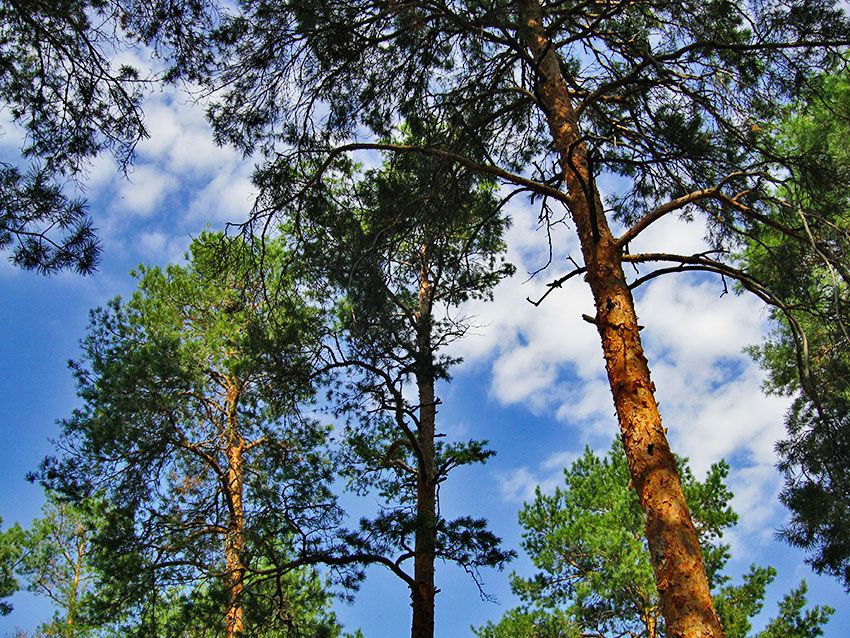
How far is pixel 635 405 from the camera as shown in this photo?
3441mm

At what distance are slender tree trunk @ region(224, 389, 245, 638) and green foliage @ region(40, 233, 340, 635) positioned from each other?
0.03m

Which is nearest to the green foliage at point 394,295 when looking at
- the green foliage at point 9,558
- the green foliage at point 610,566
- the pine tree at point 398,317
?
the pine tree at point 398,317

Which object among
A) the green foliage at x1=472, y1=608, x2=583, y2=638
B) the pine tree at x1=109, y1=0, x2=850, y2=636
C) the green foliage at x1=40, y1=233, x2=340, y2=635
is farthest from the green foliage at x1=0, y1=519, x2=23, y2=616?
the pine tree at x1=109, y1=0, x2=850, y2=636

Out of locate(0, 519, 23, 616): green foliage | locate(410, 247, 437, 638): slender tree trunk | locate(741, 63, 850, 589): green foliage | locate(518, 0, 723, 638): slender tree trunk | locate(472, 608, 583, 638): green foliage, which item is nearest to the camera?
locate(518, 0, 723, 638): slender tree trunk

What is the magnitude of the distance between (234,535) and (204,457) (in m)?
1.44

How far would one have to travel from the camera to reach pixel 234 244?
18.2 ft

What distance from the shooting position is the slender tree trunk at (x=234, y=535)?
20.4 feet

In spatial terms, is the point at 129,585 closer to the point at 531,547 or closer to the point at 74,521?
the point at 531,547

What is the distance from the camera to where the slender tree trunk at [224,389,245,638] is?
6.20 metres

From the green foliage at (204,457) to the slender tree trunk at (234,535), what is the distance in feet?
0.11

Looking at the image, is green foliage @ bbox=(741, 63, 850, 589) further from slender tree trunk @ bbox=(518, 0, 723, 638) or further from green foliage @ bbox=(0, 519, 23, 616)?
green foliage @ bbox=(0, 519, 23, 616)

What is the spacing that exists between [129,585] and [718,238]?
7.37 m

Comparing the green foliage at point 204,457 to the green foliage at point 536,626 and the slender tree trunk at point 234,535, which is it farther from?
the green foliage at point 536,626

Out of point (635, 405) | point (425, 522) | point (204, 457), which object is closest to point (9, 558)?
point (204, 457)
